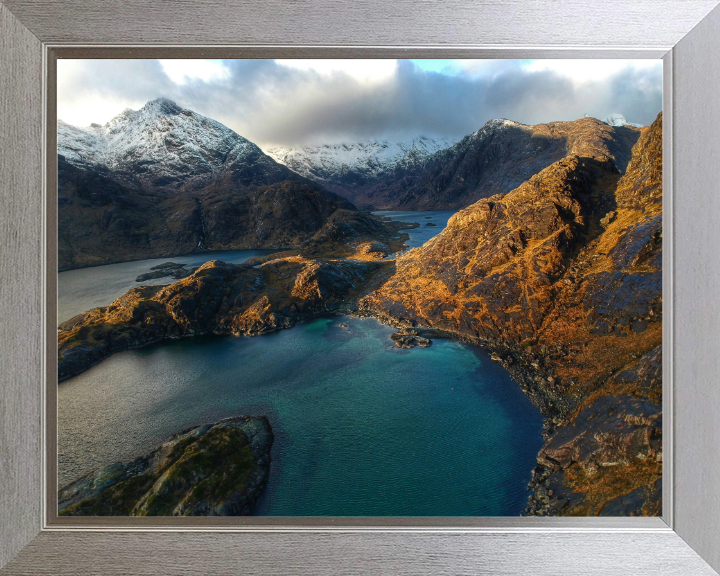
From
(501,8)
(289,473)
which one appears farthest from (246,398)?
(501,8)

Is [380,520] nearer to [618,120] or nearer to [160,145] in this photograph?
[618,120]

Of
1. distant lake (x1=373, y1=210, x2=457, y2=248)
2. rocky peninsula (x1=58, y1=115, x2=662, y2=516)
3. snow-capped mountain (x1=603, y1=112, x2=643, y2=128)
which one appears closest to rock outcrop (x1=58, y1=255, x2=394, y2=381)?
rocky peninsula (x1=58, y1=115, x2=662, y2=516)

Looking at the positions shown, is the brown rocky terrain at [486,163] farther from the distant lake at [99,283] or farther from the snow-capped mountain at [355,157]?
the distant lake at [99,283]

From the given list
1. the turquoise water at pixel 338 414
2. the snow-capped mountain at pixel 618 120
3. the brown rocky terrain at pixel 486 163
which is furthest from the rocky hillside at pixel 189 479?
the snow-capped mountain at pixel 618 120

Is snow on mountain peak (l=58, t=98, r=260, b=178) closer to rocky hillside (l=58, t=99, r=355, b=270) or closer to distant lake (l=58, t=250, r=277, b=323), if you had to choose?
rocky hillside (l=58, t=99, r=355, b=270)

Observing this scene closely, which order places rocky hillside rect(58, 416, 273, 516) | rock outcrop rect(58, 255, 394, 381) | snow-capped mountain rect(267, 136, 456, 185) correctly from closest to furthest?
rocky hillside rect(58, 416, 273, 516) → rock outcrop rect(58, 255, 394, 381) → snow-capped mountain rect(267, 136, 456, 185)
